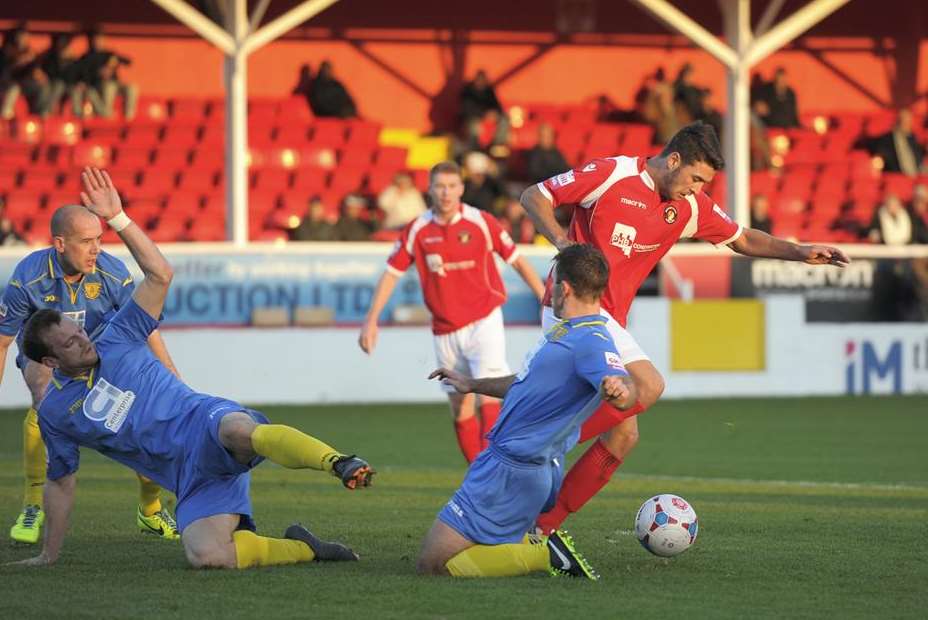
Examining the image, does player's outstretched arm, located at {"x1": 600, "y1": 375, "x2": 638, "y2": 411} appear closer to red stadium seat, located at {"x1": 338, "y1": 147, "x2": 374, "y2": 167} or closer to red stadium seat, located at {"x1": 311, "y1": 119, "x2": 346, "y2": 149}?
red stadium seat, located at {"x1": 338, "y1": 147, "x2": 374, "y2": 167}

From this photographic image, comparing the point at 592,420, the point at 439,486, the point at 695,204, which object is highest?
the point at 695,204

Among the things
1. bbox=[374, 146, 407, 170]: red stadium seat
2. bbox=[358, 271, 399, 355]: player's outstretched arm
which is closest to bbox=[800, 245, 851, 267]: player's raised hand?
bbox=[358, 271, 399, 355]: player's outstretched arm

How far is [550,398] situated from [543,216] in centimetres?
148

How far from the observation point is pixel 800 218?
82.7ft

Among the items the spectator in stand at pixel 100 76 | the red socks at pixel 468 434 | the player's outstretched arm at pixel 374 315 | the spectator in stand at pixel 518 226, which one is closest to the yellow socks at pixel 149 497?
the player's outstretched arm at pixel 374 315

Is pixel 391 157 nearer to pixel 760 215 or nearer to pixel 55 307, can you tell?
pixel 760 215

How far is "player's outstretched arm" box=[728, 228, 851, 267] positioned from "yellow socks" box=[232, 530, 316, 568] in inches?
112

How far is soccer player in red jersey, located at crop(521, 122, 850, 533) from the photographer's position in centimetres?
809

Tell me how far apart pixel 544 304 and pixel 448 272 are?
3698mm

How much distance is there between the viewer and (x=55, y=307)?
28.4 feet

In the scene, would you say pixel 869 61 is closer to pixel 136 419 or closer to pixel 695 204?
pixel 695 204

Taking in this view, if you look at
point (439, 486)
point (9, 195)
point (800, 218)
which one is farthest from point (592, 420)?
point (800, 218)

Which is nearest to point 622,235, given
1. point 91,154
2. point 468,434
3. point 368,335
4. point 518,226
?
point 468,434

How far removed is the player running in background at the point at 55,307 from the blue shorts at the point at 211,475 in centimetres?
108
